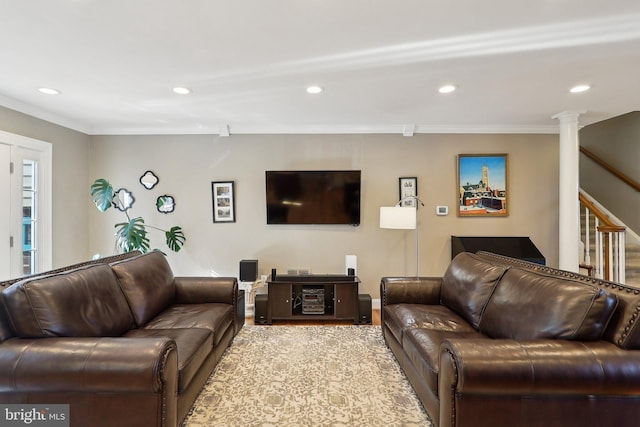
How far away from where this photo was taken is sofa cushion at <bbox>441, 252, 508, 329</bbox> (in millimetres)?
2184

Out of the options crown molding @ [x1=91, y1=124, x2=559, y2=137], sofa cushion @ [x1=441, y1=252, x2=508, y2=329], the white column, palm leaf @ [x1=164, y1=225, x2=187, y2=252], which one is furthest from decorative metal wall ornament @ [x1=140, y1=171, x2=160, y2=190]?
the white column

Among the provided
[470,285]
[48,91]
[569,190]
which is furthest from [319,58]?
[569,190]

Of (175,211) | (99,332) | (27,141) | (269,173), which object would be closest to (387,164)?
(269,173)

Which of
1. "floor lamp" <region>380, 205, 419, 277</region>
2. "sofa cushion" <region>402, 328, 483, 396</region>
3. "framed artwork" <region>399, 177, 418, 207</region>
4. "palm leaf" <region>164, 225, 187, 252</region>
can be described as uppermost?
"framed artwork" <region>399, 177, 418, 207</region>

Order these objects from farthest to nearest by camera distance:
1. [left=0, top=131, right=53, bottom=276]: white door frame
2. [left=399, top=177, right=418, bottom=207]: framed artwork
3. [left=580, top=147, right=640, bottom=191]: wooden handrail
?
1. [left=580, top=147, right=640, bottom=191]: wooden handrail
2. [left=399, top=177, right=418, bottom=207]: framed artwork
3. [left=0, top=131, right=53, bottom=276]: white door frame

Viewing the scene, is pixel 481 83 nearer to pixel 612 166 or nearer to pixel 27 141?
pixel 612 166

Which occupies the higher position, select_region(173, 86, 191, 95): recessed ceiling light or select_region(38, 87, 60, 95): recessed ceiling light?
select_region(38, 87, 60, 95): recessed ceiling light

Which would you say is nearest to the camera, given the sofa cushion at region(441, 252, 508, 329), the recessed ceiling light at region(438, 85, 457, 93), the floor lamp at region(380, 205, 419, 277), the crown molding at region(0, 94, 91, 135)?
the sofa cushion at region(441, 252, 508, 329)

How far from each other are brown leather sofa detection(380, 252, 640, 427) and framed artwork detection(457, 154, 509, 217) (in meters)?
2.31

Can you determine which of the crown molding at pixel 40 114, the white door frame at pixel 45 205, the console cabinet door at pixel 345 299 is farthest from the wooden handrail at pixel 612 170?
the white door frame at pixel 45 205

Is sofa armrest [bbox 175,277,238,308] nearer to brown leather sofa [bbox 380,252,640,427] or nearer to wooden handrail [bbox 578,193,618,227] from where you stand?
brown leather sofa [bbox 380,252,640,427]

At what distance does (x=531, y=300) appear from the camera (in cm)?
175

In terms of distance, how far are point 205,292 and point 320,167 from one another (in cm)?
221

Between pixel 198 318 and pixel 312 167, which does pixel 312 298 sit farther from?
pixel 312 167
